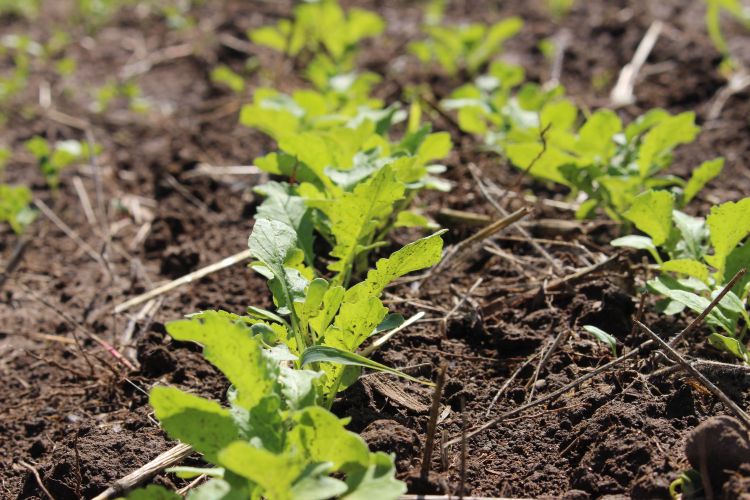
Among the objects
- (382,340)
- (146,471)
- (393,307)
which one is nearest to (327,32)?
(393,307)

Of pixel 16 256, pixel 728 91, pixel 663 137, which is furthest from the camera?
pixel 728 91

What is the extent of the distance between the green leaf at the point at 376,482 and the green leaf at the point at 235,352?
0.82ft

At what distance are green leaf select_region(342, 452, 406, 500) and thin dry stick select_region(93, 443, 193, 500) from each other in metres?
0.50

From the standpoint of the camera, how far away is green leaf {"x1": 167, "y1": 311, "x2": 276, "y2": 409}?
157cm

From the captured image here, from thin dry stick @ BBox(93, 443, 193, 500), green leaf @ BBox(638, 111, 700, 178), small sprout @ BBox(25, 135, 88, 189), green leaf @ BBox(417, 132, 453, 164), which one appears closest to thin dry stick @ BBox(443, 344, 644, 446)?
thin dry stick @ BBox(93, 443, 193, 500)

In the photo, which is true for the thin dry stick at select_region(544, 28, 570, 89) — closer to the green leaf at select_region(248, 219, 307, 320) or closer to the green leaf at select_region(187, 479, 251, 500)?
the green leaf at select_region(248, 219, 307, 320)

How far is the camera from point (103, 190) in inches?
138

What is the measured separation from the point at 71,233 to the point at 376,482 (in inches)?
83.4

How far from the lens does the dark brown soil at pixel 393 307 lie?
1828mm

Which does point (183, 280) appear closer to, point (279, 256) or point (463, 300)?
point (279, 256)

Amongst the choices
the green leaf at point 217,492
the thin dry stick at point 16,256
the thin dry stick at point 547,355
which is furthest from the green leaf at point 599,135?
the thin dry stick at point 16,256

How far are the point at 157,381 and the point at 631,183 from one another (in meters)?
1.51

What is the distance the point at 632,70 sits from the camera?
3.97 m

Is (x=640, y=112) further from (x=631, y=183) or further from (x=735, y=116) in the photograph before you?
(x=631, y=183)
